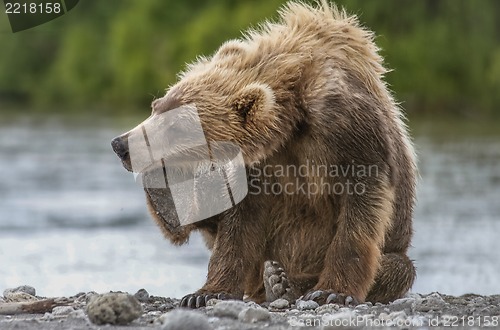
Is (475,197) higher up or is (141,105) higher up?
(141,105)

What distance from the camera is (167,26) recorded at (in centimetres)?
4619

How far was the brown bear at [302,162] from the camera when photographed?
21.6ft

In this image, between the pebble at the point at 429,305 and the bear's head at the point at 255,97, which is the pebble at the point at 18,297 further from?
the pebble at the point at 429,305

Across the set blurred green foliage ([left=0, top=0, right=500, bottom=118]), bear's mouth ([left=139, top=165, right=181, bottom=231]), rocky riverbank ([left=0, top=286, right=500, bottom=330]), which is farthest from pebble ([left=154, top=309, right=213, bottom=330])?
blurred green foliage ([left=0, top=0, right=500, bottom=118])

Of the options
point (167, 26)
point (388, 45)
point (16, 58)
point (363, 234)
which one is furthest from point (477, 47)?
point (16, 58)

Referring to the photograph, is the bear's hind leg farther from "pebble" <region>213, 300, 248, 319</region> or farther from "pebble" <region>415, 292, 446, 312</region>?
"pebble" <region>213, 300, 248, 319</region>

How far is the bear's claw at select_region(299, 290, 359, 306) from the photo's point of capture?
6.66 meters

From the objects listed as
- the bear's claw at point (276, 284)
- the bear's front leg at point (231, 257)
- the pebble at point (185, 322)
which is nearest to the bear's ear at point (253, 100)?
the bear's front leg at point (231, 257)

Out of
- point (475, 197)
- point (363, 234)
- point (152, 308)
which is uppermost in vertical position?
point (475, 197)

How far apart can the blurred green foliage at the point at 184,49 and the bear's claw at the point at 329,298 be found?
53.0 ft

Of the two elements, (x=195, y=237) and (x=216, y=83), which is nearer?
(x=216, y=83)

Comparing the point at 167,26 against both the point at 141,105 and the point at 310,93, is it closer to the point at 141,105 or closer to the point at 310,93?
the point at 141,105

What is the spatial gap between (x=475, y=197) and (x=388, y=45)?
1899 centimetres

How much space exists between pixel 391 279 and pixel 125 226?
7544 millimetres
